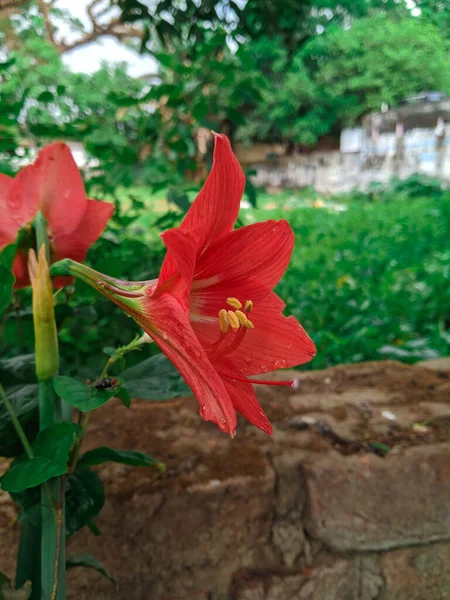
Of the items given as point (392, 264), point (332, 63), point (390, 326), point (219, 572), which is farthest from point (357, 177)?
point (219, 572)

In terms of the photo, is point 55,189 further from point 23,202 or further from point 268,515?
point 268,515

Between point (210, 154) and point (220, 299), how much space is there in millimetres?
1460

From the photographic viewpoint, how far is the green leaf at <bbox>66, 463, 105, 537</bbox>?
0.71 metres

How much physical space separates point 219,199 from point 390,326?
243 cm

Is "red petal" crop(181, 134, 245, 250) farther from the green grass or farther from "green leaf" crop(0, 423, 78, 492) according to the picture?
the green grass

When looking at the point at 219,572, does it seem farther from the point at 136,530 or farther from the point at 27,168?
the point at 27,168

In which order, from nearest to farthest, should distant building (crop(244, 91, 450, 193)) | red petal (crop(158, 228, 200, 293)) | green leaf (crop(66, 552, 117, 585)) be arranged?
red petal (crop(158, 228, 200, 293)) → green leaf (crop(66, 552, 117, 585)) → distant building (crop(244, 91, 450, 193))

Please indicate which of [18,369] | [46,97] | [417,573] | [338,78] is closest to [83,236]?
[18,369]

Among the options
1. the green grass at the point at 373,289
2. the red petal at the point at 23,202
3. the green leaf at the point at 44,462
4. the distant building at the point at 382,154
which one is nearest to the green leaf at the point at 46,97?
the red petal at the point at 23,202

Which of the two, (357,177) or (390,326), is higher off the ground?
(390,326)

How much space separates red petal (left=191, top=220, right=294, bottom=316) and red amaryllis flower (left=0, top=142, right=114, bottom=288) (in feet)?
0.71

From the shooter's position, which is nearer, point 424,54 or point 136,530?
point 136,530

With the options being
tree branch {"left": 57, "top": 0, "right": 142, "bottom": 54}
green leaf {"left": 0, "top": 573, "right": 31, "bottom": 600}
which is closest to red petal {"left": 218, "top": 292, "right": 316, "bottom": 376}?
green leaf {"left": 0, "top": 573, "right": 31, "bottom": 600}

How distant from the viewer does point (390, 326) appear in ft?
9.13
